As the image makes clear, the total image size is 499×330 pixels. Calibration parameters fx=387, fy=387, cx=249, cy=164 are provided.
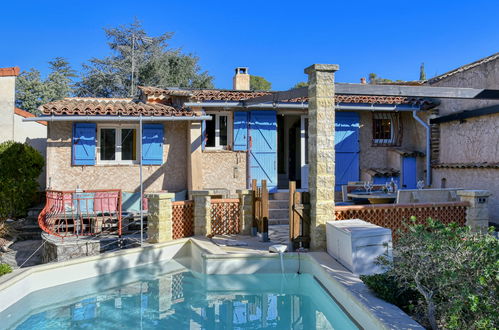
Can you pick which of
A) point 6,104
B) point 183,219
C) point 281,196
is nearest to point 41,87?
point 6,104

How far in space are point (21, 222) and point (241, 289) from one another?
339 inches

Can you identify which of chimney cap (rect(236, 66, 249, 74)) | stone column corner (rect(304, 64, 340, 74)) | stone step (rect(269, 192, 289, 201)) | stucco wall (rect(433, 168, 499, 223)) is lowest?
stone step (rect(269, 192, 289, 201))

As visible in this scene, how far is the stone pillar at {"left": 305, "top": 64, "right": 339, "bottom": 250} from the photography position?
7375 mm

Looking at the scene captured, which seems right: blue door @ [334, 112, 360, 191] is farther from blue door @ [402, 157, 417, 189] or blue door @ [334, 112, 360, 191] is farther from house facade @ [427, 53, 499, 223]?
house facade @ [427, 53, 499, 223]

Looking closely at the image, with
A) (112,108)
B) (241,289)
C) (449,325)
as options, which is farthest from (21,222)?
(449,325)

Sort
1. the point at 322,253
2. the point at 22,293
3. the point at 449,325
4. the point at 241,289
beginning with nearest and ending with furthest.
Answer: the point at 449,325
the point at 22,293
the point at 241,289
the point at 322,253

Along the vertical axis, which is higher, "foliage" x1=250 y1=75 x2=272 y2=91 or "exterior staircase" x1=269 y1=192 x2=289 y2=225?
"foliage" x1=250 y1=75 x2=272 y2=91

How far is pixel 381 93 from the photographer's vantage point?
753 cm

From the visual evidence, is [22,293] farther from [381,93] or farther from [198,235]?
[381,93]

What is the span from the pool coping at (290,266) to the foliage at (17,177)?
6488mm

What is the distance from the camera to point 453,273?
4.17 m

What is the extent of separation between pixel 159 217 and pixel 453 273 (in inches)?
233

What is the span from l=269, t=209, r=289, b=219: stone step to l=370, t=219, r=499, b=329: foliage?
633 centimetres

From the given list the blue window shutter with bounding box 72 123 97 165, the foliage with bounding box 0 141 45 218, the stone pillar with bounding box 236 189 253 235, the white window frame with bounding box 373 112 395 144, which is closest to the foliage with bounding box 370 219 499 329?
the stone pillar with bounding box 236 189 253 235
